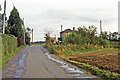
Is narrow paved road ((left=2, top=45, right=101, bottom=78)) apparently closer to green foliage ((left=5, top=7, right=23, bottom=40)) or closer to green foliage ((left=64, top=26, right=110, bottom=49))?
green foliage ((left=64, top=26, right=110, bottom=49))

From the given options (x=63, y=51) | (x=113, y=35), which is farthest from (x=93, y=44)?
(x=113, y=35)

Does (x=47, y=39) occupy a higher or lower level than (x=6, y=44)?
higher

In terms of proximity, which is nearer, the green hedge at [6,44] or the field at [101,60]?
the field at [101,60]

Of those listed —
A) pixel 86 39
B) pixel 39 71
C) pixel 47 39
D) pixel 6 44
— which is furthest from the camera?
pixel 47 39

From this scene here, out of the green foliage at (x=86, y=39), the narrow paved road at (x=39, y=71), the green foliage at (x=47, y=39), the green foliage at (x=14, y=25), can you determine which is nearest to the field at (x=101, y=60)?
the narrow paved road at (x=39, y=71)

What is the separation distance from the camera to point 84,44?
120ft

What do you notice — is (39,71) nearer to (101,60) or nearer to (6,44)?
(6,44)

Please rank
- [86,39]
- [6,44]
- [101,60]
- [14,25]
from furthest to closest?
[14,25] < [86,39] < [101,60] < [6,44]

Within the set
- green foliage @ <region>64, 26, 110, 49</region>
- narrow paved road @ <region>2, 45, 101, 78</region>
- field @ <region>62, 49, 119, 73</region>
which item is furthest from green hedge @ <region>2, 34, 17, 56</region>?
green foliage @ <region>64, 26, 110, 49</region>

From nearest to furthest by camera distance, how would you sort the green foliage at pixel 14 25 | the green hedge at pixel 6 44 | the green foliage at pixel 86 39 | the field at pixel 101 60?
the field at pixel 101 60 < the green hedge at pixel 6 44 < the green foliage at pixel 86 39 < the green foliage at pixel 14 25

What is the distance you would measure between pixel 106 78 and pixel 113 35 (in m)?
47.7

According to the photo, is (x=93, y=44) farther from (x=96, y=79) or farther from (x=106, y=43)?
(x=96, y=79)

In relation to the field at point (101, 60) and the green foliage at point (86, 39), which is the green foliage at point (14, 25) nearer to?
the green foliage at point (86, 39)

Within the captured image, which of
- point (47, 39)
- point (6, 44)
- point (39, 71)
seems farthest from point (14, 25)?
point (39, 71)
